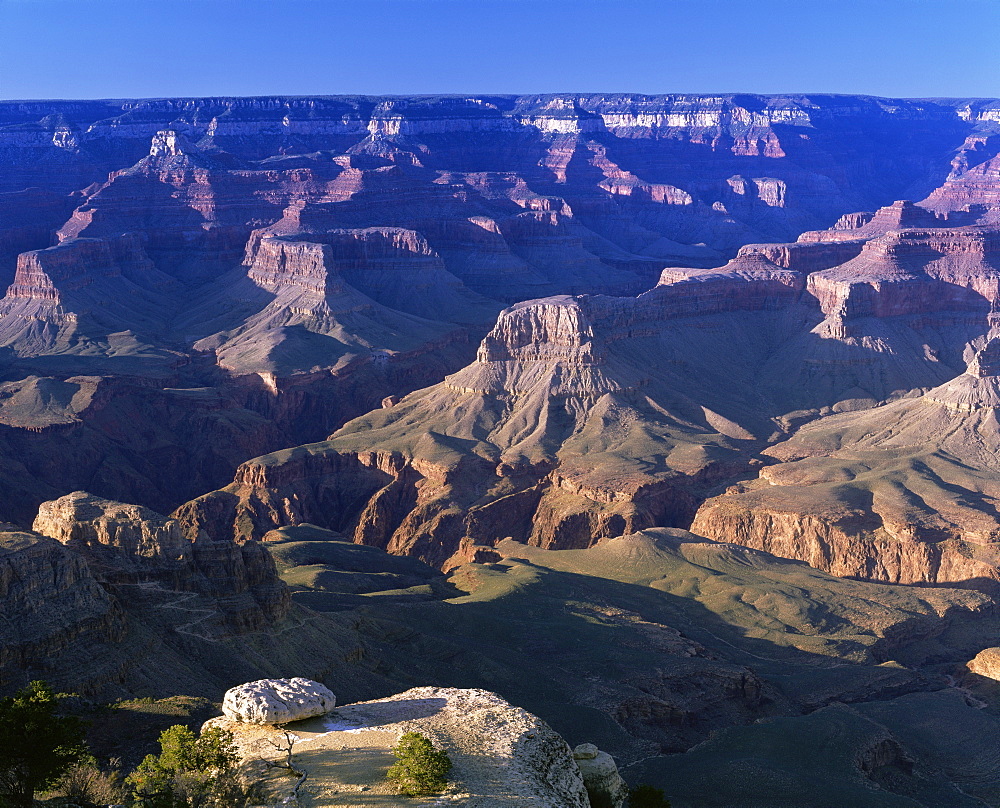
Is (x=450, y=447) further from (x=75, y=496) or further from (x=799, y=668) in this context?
(x=75, y=496)

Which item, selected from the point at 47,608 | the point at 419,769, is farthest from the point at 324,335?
the point at 419,769

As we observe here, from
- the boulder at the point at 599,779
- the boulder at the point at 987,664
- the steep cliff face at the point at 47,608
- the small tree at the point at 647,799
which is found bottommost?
the boulder at the point at 987,664

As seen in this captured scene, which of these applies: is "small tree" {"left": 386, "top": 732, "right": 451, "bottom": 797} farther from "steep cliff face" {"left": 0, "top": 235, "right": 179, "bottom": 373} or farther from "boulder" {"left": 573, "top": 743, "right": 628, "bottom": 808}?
"steep cliff face" {"left": 0, "top": 235, "right": 179, "bottom": 373}

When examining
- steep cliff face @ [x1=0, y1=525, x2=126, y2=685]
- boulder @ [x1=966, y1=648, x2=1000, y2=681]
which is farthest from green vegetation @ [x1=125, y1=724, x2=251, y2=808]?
boulder @ [x1=966, y1=648, x2=1000, y2=681]

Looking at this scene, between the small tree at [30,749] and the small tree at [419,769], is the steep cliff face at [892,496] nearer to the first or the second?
the small tree at [419,769]

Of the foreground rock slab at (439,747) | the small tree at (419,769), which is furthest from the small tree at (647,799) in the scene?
the small tree at (419,769)

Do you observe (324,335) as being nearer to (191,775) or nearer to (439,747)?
(439,747)

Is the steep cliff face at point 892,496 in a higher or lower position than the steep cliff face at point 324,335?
lower

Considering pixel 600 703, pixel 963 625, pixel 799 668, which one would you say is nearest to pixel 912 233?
pixel 963 625
